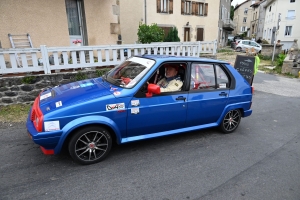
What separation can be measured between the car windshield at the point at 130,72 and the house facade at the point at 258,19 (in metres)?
49.1

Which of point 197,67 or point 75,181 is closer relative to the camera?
point 75,181

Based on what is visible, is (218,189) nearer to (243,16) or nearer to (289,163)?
(289,163)

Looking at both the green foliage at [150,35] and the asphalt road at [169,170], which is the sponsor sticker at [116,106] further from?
the green foliage at [150,35]

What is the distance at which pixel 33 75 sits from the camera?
551 centimetres

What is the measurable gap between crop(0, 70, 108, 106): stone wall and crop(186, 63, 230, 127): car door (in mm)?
3634

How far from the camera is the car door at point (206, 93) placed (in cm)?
393

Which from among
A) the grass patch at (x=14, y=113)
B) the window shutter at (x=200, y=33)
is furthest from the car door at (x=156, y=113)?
the window shutter at (x=200, y=33)

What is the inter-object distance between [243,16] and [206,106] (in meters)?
68.3

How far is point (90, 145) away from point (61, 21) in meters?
6.97

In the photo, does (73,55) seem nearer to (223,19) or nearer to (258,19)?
(223,19)

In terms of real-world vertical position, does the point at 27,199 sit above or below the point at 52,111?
below

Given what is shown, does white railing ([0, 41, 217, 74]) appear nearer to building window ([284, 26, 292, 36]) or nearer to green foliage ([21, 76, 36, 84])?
green foliage ([21, 76, 36, 84])

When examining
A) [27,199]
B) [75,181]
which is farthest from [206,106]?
[27,199]

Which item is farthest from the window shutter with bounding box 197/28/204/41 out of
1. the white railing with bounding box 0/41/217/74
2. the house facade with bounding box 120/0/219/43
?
the white railing with bounding box 0/41/217/74
